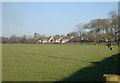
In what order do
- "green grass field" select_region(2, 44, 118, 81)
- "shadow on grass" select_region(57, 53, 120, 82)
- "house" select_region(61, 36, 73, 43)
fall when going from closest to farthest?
"shadow on grass" select_region(57, 53, 120, 82), "green grass field" select_region(2, 44, 118, 81), "house" select_region(61, 36, 73, 43)

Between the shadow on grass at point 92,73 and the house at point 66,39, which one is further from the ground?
the house at point 66,39

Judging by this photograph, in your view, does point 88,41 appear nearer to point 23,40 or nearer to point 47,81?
point 23,40

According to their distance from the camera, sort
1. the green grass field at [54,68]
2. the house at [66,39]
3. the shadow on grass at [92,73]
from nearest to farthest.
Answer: the shadow on grass at [92,73], the green grass field at [54,68], the house at [66,39]

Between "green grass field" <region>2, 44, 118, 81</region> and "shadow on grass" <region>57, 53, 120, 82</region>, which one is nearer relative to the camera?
"shadow on grass" <region>57, 53, 120, 82</region>

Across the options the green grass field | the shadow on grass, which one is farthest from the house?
the shadow on grass

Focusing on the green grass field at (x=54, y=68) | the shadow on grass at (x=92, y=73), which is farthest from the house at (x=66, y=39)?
the shadow on grass at (x=92, y=73)

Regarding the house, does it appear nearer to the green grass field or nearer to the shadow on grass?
the green grass field

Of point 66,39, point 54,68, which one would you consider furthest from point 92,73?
point 66,39

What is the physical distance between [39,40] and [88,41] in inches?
1607

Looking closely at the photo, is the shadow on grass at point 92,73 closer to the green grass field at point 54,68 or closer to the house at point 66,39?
the green grass field at point 54,68

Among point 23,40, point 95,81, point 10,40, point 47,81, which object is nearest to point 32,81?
point 47,81

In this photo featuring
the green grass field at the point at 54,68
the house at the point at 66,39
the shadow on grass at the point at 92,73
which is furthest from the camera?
the house at the point at 66,39

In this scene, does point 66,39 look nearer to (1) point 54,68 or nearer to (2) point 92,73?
(1) point 54,68

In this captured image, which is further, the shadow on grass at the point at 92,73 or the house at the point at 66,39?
the house at the point at 66,39
